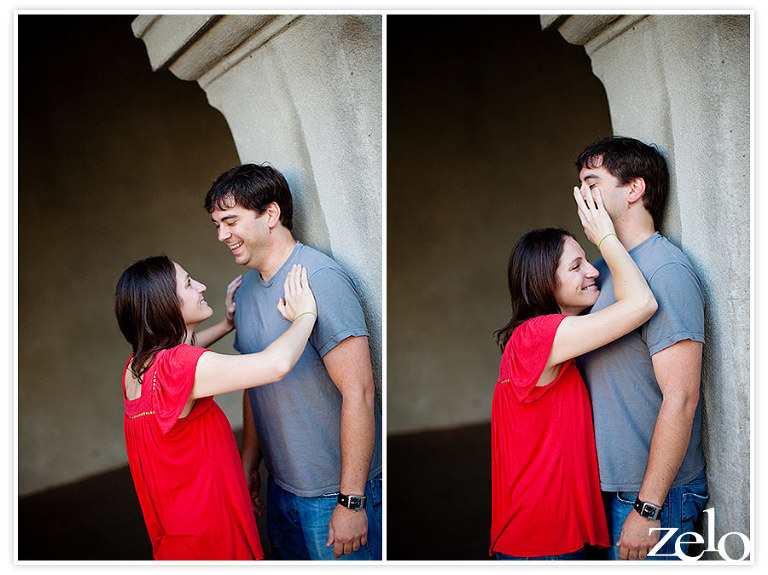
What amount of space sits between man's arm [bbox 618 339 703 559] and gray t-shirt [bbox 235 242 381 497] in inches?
44.0

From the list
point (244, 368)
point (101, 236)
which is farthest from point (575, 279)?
point (101, 236)

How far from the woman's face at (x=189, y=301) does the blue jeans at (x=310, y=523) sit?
0.83 metres

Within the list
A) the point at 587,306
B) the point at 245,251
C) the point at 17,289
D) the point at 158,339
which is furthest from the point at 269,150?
the point at 587,306

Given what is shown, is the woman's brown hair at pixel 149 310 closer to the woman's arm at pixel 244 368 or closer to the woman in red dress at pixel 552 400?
the woman's arm at pixel 244 368

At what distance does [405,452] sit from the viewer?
603 centimetres

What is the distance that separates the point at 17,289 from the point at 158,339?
884 mm

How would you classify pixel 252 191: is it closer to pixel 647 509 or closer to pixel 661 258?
pixel 661 258

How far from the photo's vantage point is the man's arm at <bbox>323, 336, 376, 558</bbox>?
2936 mm

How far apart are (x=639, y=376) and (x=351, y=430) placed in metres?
1.18

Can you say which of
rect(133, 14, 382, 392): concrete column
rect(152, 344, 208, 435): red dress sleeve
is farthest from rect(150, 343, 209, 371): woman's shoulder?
rect(133, 14, 382, 392): concrete column

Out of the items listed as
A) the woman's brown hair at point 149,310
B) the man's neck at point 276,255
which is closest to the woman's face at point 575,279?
the man's neck at point 276,255

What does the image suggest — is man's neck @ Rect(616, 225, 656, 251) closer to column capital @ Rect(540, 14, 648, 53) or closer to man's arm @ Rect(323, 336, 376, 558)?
column capital @ Rect(540, 14, 648, 53)

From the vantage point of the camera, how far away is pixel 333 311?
9.62 ft
